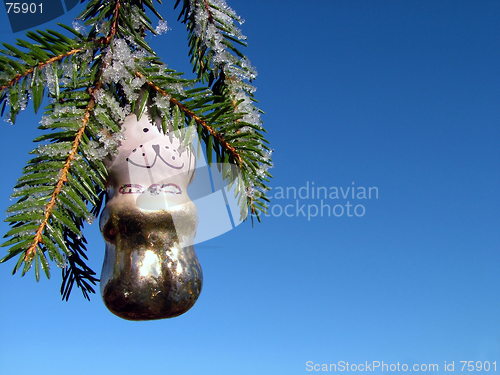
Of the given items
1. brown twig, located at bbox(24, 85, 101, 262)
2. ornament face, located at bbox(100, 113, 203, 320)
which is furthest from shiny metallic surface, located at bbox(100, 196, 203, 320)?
brown twig, located at bbox(24, 85, 101, 262)

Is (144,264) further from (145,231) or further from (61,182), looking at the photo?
(61,182)

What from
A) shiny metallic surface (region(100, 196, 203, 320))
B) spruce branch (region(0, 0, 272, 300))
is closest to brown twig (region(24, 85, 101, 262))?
spruce branch (region(0, 0, 272, 300))

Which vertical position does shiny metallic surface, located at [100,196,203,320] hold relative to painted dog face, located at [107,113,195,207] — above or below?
below

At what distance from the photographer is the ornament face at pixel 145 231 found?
3.98 feet

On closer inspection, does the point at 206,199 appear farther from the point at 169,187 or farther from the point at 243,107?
the point at 243,107

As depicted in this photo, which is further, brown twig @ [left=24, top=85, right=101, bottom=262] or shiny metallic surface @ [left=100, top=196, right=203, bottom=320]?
shiny metallic surface @ [left=100, top=196, right=203, bottom=320]

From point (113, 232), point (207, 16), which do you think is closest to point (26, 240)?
point (113, 232)

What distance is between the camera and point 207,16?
1370 millimetres

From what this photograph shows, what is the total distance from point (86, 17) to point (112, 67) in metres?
0.21

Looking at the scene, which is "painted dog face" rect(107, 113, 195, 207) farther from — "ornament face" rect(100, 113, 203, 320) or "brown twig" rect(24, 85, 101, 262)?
"brown twig" rect(24, 85, 101, 262)

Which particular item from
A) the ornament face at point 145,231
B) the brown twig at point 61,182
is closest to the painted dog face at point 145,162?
the ornament face at point 145,231

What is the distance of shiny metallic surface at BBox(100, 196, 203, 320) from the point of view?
3.97 ft

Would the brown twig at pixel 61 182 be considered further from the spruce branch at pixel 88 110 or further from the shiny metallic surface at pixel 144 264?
the shiny metallic surface at pixel 144 264

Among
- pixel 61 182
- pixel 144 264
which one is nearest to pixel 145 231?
pixel 144 264
